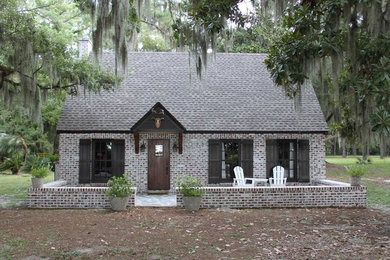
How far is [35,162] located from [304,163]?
11875mm

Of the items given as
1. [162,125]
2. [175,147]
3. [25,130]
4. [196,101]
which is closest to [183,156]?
[175,147]

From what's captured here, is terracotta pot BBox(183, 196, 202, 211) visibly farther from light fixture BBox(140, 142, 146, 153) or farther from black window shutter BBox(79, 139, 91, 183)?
black window shutter BBox(79, 139, 91, 183)

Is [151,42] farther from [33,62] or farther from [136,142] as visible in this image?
[33,62]

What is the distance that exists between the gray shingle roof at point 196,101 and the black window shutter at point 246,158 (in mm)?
509

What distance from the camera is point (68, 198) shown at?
1006 centimetres

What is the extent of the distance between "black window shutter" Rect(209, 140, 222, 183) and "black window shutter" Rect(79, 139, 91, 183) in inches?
161

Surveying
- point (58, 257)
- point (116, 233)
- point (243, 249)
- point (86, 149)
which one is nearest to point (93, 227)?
point (116, 233)

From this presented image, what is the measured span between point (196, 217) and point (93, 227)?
2349mm

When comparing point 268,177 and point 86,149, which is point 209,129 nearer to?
point 268,177

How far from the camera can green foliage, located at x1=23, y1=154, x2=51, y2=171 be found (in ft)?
57.1

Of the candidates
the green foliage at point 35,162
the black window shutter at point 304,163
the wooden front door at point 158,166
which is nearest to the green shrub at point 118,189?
the wooden front door at point 158,166

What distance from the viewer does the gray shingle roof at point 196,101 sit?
13609mm

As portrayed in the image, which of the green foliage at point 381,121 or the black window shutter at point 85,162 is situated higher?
the green foliage at point 381,121

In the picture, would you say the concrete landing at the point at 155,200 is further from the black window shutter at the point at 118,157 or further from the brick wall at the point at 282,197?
the black window shutter at the point at 118,157
